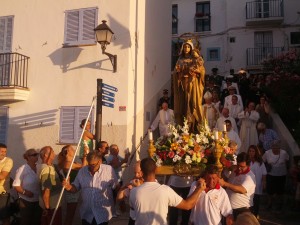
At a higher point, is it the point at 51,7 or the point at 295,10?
the point at 295,10

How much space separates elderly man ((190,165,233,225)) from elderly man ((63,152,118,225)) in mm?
1271

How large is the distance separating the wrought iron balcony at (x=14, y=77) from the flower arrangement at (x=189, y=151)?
276 inches

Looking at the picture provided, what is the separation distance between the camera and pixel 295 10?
76.3ft

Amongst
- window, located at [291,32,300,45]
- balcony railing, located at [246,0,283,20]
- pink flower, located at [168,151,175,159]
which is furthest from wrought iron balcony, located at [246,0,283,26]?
pink flower, located at [168,151,175,159]

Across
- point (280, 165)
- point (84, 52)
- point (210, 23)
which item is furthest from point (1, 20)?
point (210, 23)

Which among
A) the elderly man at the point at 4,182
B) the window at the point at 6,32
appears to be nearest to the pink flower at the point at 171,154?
the elderly man at the point at 4,182

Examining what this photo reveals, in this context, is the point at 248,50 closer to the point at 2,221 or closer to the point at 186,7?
the point at 186,7

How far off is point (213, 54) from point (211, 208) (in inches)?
832

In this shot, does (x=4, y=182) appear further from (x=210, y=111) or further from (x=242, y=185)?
(x=210, y=111)

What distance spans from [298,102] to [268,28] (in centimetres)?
1237

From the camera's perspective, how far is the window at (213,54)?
24672 millimetres

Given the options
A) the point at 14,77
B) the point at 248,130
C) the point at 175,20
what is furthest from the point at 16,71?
the point at 175,20

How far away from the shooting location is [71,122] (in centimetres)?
1183

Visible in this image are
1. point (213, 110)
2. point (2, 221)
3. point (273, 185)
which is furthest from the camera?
point (213, 110)
